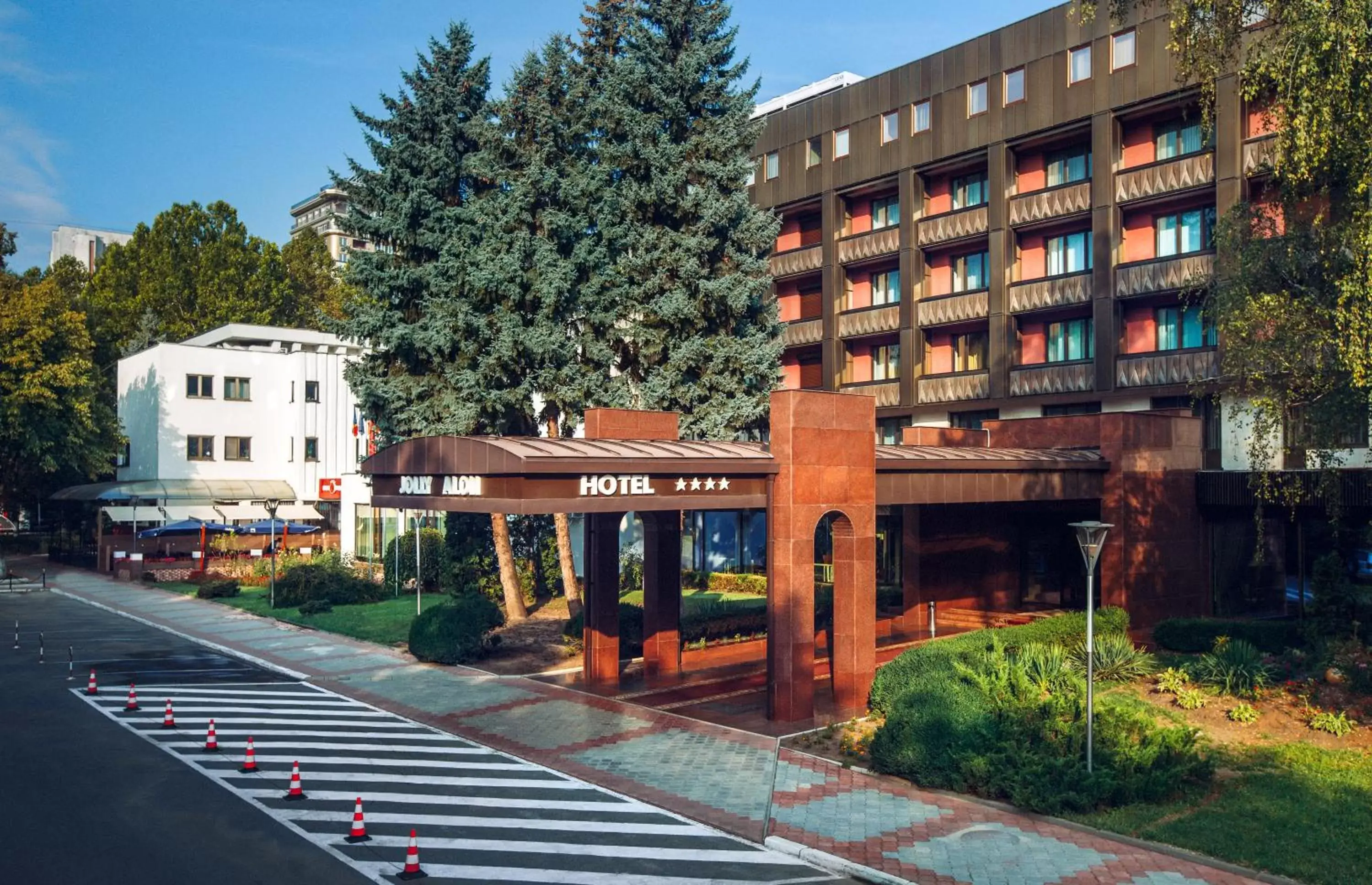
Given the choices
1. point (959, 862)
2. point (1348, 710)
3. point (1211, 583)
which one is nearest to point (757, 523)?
point (1211, 583)

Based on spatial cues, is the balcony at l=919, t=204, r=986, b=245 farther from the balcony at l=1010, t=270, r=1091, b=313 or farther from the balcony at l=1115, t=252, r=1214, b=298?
the balcony at l=1115, t=252, r=1214, b=298

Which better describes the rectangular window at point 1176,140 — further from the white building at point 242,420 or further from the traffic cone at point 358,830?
the white building at point 242,420

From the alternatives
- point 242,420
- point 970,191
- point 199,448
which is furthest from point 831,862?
point 242,420

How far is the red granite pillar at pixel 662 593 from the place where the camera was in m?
24.9

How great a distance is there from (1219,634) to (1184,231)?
61.3 feet

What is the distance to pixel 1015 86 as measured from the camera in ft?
139

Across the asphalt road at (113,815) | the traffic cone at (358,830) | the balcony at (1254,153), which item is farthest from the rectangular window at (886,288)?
the traffic cone at (358,830)

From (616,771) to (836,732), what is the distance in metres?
4.48

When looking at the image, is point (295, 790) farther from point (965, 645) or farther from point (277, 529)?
point (277, 529)

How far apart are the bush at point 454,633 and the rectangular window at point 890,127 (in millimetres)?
29024

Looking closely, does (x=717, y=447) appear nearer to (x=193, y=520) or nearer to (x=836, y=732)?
(x=836, y=732)

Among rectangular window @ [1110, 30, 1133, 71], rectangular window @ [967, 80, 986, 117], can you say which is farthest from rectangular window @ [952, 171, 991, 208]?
rectangular window @ [1110, 30, 1133, 71]

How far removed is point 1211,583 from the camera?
30672 mm

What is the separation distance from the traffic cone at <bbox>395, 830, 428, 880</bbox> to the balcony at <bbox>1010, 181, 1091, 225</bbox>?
35494mm
